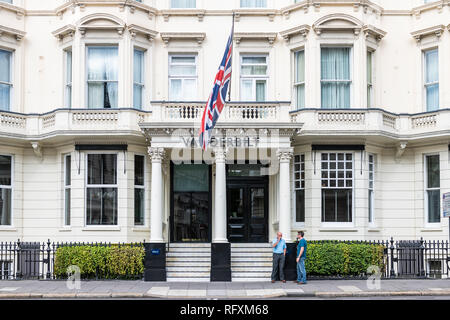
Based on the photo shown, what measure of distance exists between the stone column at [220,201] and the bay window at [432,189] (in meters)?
8.01

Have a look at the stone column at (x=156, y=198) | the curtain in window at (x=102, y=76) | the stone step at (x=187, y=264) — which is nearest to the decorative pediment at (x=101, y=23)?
the curtain in window at (x=102, y=76)

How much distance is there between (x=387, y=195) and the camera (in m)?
26.2

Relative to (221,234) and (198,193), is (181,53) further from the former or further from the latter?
(221,234)

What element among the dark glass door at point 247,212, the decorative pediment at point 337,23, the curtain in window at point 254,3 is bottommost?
the dark glass door at point 247,212

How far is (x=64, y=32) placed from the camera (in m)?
26.0

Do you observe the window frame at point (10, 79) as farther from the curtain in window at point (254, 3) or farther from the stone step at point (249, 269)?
the stone step at point (249, 269)

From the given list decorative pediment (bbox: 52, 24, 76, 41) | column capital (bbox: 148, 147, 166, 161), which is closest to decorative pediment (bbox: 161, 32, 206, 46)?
decorative pediment (bbox: 52, 24, 76, 41)

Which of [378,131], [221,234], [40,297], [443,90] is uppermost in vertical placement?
[443,90]

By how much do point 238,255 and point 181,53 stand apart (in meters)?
8.12

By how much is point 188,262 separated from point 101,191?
4.19 meters

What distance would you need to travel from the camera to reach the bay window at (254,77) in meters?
26.6

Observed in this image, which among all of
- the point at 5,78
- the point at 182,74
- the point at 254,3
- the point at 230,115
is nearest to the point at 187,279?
the point at 230,115

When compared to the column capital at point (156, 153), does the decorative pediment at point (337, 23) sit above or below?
above

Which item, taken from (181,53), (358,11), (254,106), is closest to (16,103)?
(181,53)
